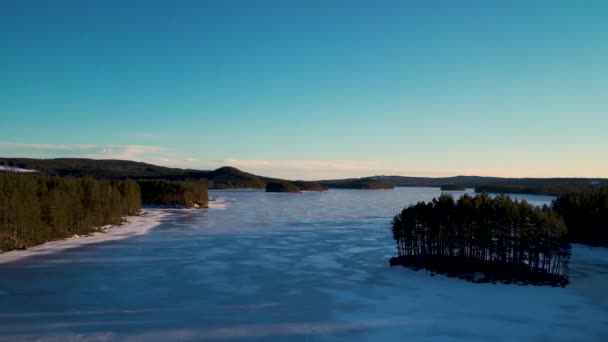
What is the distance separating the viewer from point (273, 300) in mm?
14578

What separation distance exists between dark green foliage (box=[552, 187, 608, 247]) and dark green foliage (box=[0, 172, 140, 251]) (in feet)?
117

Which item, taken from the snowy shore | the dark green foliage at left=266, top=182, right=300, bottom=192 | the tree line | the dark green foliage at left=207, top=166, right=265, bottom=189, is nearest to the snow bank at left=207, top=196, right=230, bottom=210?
the tree line

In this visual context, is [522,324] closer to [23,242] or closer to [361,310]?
[361,310]

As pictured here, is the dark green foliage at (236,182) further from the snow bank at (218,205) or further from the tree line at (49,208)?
the tree line at (49,208)

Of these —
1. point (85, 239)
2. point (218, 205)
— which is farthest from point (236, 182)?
point (85, 239)

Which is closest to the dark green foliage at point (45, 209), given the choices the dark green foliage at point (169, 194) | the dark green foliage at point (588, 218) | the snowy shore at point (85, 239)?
the snowy shore at point (85, 239)

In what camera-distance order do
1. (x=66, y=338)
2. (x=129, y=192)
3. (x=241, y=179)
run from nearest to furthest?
(x=66, y=338), (x=129, y=192), (x=241, y=179)

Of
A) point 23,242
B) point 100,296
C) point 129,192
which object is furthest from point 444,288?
point 129,192

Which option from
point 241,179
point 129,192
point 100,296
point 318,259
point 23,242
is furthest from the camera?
point 241,179

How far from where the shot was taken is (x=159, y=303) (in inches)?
549

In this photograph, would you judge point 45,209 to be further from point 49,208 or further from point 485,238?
point 485,238

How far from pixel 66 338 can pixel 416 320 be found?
30.8ft

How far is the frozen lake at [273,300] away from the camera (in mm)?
11438

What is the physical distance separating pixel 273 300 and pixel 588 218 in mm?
26087
